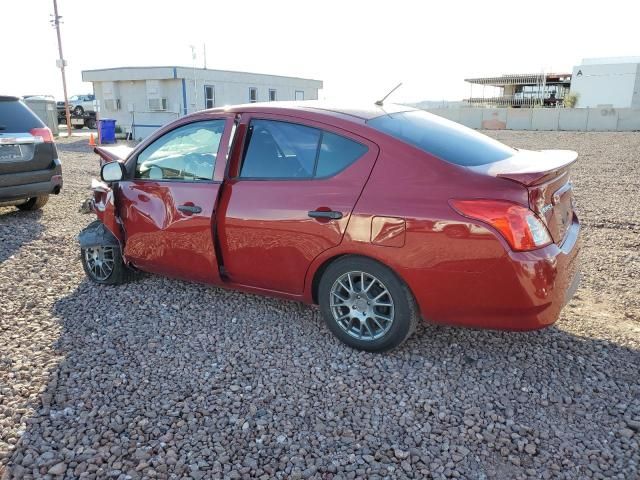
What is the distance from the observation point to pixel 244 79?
28.0 metres

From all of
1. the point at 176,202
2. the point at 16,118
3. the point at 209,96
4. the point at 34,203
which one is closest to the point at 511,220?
the point at 176,202

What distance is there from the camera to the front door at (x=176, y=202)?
408cm

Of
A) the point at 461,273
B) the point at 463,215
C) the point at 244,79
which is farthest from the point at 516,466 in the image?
the point at 244,79

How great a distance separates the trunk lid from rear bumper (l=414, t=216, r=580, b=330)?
17cm

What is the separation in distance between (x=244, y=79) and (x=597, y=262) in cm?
2493

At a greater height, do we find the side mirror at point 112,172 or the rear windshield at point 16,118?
the rear windshield at point 16,118

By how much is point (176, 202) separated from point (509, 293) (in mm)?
2540

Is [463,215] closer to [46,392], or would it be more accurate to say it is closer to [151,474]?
[151,474]

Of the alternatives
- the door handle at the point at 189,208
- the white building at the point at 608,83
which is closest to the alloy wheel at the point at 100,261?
the door handle at the point at 189,208

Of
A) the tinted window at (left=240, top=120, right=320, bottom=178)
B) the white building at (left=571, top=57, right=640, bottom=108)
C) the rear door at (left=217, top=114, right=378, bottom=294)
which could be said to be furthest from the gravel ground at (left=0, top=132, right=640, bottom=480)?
the white building at (left=571, top=57, right=640, bottom=108)

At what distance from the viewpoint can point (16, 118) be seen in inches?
290

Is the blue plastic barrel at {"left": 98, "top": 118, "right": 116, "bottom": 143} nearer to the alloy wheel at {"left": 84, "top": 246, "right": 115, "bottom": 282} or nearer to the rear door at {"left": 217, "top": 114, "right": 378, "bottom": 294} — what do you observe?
the alloy wheel at {"left": 84, "top": 246, "right": 115, "bottom": 282}

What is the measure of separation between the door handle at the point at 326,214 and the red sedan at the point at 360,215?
0.01 meters

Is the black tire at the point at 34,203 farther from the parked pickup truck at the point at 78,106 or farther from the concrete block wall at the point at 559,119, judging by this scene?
the concrete block wall at the point at 559,119
